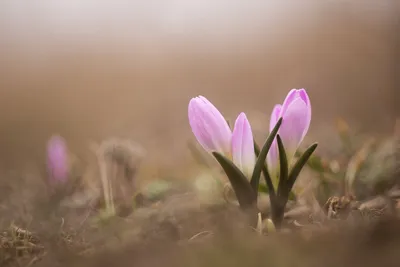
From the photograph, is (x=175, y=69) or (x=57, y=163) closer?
(x=57, y=163)

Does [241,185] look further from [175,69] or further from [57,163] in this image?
[175,69]

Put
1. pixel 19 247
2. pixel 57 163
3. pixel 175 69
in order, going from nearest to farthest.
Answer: pixel 19 247 → pixel 57 163 → pixel 175 69

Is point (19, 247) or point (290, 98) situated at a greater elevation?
point (290, 98)

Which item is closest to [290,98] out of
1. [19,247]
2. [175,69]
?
[19,247]

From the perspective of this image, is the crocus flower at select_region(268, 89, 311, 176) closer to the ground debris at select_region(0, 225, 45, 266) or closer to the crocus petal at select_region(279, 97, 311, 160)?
the crocus petal at select_region(279, 97, 311, 160)

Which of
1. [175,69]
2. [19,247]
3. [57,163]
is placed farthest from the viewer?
[175,69]

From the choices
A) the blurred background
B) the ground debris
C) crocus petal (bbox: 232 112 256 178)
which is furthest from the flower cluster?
the blurred background

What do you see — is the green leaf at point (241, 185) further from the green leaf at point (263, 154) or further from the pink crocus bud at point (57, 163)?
the pink crocus bud at point (57, 163)

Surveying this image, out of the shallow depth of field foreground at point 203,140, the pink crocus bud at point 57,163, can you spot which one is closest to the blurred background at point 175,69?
the shallow depth of field foreground at point 203,140

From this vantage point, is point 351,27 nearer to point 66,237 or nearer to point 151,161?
point 151,161
